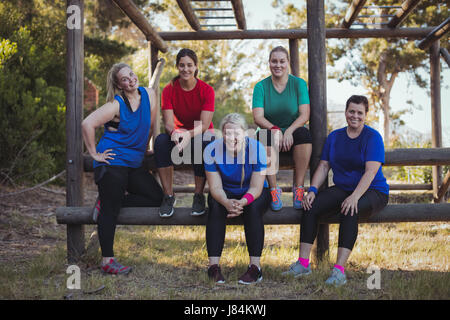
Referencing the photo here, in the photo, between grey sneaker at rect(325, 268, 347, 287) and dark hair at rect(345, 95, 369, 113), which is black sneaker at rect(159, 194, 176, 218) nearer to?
grey sneaker at rect(325, 268, 347, 287)

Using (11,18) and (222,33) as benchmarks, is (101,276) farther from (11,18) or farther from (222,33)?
(11,18)

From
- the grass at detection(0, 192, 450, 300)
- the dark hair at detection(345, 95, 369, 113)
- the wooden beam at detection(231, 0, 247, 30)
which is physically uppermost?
the wooden beam at detection(231, 0, 247, 30)

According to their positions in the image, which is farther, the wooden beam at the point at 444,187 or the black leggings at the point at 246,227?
the wooden beam at the point at 444,187

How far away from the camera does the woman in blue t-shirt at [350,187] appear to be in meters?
3.26

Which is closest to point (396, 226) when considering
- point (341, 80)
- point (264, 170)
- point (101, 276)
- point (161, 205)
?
point (264, 170)

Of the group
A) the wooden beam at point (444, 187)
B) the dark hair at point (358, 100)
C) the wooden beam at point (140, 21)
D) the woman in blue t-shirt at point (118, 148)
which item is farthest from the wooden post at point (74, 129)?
the wooden beam at point (444, 187)

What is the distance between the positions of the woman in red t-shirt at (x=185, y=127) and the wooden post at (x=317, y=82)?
0.95 metres

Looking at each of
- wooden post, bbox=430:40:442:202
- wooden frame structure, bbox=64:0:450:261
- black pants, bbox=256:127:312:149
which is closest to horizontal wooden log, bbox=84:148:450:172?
wooden frame structure, bbox=64:0:450:261

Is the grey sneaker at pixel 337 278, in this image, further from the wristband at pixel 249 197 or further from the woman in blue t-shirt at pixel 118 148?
the woman in blue t-shirt at pixel 118 148

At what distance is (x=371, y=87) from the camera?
19.6 m

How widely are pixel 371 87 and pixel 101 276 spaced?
18559mm

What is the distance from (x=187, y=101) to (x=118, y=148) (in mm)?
776

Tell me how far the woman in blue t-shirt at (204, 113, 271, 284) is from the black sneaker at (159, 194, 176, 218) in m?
0.42

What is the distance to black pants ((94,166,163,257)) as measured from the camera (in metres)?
3.50
